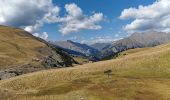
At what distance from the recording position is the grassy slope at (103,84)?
63709mm

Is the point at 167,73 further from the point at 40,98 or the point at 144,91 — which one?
the point at 40,98

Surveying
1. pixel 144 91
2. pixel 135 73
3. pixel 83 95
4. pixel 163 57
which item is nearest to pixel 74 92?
pixel 83 95

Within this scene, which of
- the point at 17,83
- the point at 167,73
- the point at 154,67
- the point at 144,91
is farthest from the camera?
the point at 154,67

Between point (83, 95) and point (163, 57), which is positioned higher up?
point (163, 57)

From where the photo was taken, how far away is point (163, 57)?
355ft

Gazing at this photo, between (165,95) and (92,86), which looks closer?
(165,95)

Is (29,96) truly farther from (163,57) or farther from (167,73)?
(163,57)

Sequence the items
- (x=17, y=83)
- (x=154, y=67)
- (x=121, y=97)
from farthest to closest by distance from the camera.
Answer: (x=154, y=67)
(x=17, y=83)
(x=121, y=97)

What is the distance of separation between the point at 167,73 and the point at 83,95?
125ft

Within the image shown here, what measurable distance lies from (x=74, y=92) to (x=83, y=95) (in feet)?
12.1

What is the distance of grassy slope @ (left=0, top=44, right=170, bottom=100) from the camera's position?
6371 centimetres

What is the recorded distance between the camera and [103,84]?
242 feet

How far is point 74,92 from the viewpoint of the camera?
66.2m

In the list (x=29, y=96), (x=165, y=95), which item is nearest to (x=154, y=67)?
(x=165, y=95)
